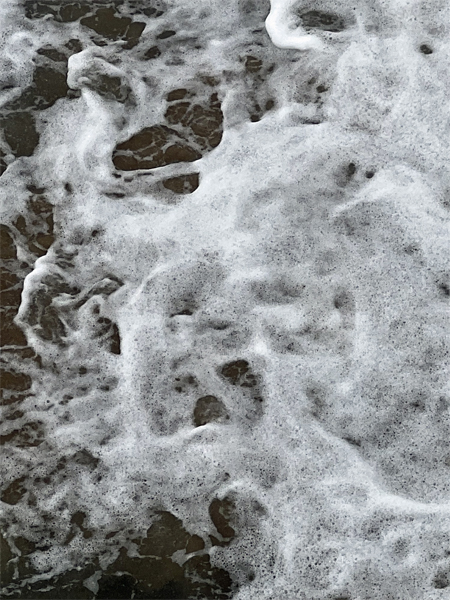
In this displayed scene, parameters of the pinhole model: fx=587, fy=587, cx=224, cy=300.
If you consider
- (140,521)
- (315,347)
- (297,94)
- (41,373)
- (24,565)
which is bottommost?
(24,565)

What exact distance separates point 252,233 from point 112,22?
130 centimetres

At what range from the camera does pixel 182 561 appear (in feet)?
8.67

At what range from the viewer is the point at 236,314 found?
8.87ft

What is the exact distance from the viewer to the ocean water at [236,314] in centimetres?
259

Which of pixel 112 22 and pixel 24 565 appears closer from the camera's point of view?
pixel 24 565

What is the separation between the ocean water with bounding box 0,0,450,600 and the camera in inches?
102

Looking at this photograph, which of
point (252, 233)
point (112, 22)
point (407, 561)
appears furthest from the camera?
point (112, 22)

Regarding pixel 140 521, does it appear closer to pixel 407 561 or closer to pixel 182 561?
pixel 182 561

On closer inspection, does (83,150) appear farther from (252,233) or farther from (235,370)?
(235,370)

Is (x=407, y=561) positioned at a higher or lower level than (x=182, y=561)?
higher

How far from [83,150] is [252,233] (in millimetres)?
911

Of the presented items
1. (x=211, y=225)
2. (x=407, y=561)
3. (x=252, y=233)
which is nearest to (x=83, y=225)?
(x=211, y=225)

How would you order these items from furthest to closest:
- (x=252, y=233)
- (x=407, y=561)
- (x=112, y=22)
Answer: (x=112, y=22) < (x=252, y=233) < (x=407, y=561)

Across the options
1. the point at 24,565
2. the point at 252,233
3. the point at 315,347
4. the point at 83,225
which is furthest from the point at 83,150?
the point at 24,565
